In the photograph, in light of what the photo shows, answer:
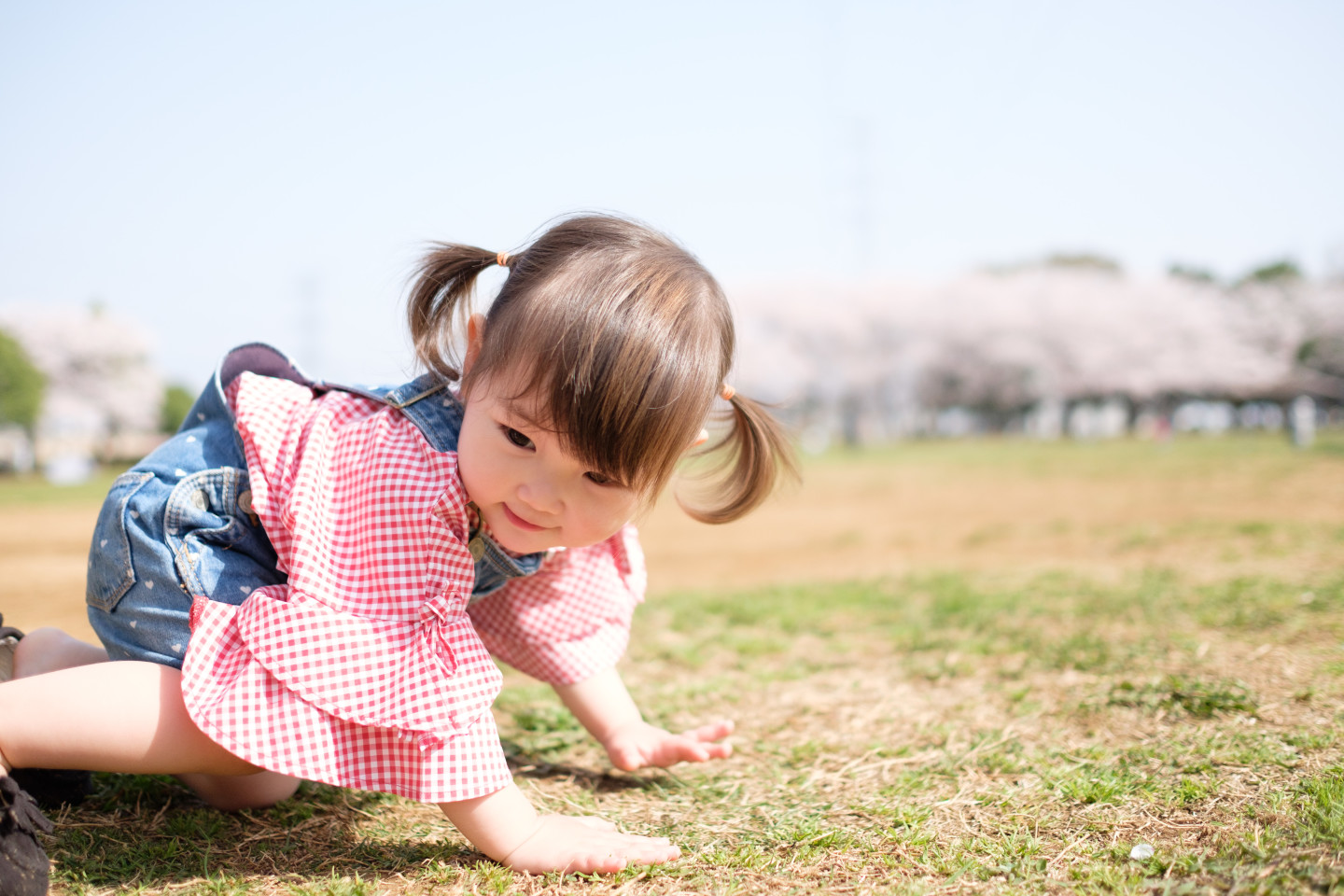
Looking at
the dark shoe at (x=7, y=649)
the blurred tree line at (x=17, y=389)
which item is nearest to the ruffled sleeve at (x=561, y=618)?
the dark shoe at (x=7, y=649)

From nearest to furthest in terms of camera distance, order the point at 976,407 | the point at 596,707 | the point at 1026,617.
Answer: the point at 596,707
the point at 1026,617
the point at 976,407

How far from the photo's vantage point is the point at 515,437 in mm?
1508

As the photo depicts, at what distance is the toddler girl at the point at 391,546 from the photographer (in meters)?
1.44

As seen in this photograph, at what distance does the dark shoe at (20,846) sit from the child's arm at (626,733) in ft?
3.08

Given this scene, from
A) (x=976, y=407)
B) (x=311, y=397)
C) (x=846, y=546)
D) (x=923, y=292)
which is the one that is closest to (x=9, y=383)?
(x=846, y=546)

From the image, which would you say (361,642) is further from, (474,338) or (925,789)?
(925,789)

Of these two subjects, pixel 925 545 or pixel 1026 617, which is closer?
pixel 1026 617

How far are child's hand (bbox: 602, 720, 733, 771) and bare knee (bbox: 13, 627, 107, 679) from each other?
38.3 inches

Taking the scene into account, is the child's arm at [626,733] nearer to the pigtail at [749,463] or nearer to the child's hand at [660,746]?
the child's hand at [660,746]

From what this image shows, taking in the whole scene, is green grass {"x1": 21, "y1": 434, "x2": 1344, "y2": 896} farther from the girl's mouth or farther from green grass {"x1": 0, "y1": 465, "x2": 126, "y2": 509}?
green grass {"x1": 0, "y1": 465, "x2": 126, "y2": 509}

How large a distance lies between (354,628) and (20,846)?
505 mm

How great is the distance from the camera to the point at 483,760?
1.47 meters

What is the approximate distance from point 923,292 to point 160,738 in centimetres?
4774

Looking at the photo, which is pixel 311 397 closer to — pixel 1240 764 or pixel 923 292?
pixel 1240 764
